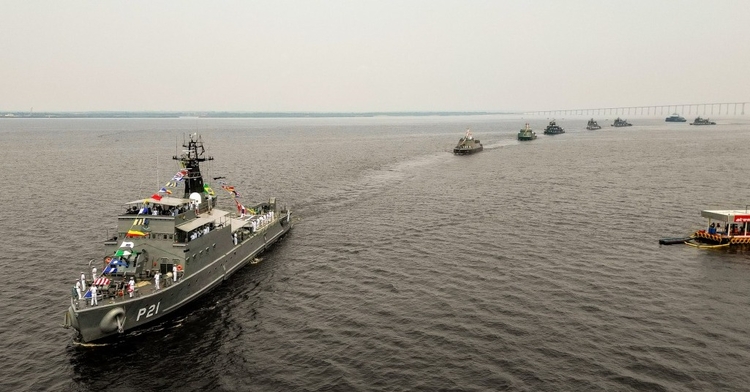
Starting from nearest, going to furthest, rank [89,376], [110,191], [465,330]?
[89,376] < [465,330] < [110,191]

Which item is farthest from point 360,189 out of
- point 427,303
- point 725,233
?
point 725,233

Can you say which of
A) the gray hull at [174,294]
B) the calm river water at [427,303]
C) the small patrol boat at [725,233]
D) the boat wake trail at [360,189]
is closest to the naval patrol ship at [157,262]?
the gray hull at [174,294]

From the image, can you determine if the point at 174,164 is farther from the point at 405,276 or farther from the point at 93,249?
the point at 405,276

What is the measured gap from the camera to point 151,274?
4166cm

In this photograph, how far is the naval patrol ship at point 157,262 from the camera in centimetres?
3453

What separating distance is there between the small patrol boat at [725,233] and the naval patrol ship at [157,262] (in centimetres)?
5238

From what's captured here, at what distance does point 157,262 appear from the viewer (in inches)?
1660

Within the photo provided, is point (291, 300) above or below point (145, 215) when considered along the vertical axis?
below

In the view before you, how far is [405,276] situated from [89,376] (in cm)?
2670

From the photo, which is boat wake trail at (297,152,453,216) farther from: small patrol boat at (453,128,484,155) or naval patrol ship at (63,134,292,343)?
small patrol boat at (453,128,484,155)

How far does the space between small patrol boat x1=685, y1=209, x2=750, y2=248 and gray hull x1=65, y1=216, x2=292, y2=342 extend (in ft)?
167

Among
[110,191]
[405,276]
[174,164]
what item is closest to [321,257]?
[405,276]

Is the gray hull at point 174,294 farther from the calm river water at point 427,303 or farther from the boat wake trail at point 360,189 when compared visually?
the boat wake trail at point 360,189

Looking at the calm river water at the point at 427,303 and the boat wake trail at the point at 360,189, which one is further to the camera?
the boat wake trail at the point at 360,189
